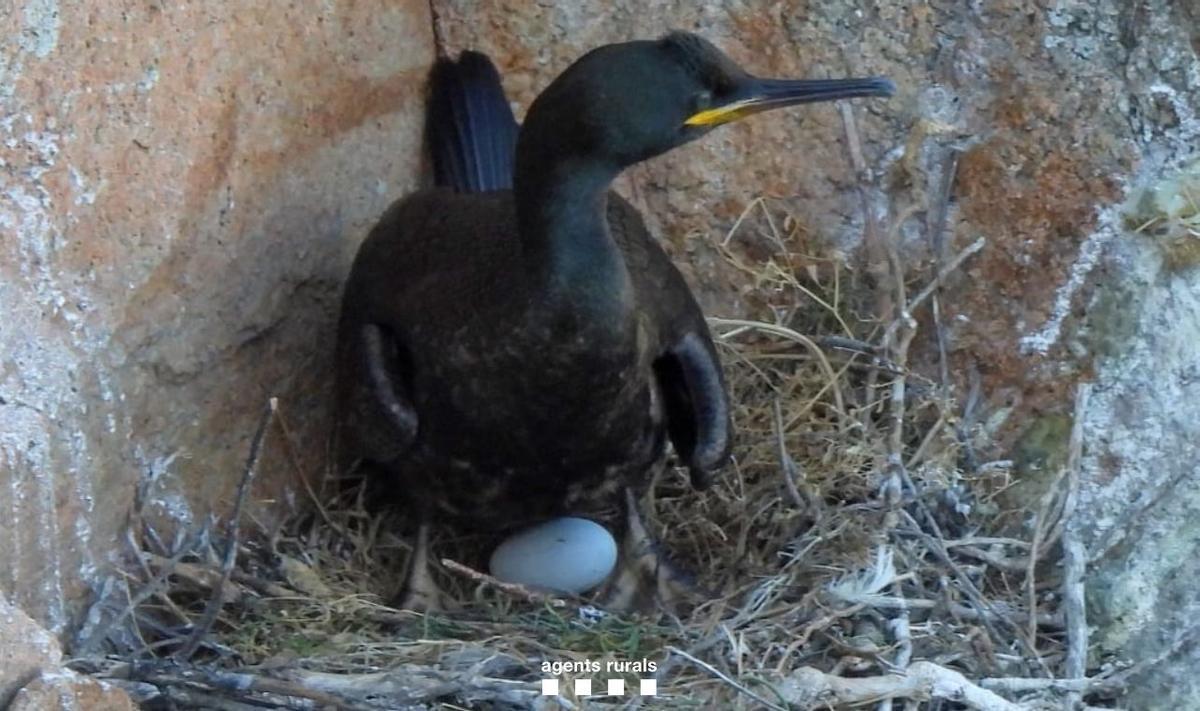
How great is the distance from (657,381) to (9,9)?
1.27 m

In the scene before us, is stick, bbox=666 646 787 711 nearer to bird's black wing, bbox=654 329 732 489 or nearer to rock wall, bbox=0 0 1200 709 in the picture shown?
bird's black wing, bbox=654 329 732 489

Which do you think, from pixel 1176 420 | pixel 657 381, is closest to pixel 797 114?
pixel 657 381

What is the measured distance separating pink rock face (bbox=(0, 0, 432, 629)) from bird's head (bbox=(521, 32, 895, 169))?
2.03 feet

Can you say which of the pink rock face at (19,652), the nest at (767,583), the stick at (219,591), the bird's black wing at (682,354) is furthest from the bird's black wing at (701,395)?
the pink rock face at (19,652)

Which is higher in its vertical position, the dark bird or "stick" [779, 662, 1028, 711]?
the dark bird

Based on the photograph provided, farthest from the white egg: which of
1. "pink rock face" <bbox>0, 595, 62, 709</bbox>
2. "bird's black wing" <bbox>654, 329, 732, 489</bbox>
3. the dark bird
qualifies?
"pink rock face" <bbox>0, 595, 62, 709</bbox>

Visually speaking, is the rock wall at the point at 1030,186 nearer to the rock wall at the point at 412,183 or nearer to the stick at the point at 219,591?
the rock wall at the point at 412,183

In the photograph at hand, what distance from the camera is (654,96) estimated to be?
273 cm

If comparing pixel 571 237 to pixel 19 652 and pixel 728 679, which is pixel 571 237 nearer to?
pixel 728 679

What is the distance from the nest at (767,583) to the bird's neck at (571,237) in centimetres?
45

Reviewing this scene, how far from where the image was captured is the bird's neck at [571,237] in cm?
284

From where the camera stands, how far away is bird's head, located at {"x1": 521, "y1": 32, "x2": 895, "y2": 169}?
2725mm

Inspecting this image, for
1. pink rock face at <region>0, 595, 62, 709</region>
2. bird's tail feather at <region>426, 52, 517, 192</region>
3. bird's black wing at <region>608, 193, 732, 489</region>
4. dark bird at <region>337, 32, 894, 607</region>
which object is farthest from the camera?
bird's tail feather at <region>426, 52, 517, 192</region>

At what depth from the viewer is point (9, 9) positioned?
2.55 meters
